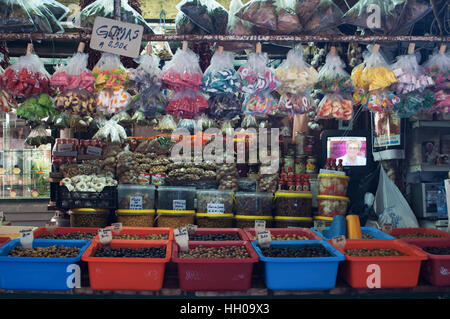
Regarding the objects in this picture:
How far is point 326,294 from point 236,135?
3.31 metres

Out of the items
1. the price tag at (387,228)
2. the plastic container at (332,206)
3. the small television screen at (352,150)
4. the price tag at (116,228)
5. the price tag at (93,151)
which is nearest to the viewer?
the price tag at (116,228)

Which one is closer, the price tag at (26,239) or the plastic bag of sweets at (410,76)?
the price tag at (26,239)

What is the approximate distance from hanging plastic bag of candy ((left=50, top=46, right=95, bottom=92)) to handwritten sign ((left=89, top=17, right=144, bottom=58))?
27 centimetres

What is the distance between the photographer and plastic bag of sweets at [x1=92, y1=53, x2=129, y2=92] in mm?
2619

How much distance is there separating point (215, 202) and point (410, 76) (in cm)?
204

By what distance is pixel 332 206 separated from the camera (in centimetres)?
392

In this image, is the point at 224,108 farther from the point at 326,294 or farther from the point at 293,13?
the point at 326,294

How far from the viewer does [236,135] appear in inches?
210

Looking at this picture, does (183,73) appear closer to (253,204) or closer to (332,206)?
(253,204)

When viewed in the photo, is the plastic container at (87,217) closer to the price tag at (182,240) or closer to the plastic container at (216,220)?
the plastic container at (216,220)

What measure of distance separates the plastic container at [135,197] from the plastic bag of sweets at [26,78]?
1361 millimetres

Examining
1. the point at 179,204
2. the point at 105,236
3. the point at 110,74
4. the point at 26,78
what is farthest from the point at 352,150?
the point at 26,78

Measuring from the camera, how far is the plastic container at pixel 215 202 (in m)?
3.73

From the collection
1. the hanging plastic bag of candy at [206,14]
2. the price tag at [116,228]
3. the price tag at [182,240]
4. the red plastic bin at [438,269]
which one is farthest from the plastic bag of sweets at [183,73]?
the red plastic bin at [438,269]
